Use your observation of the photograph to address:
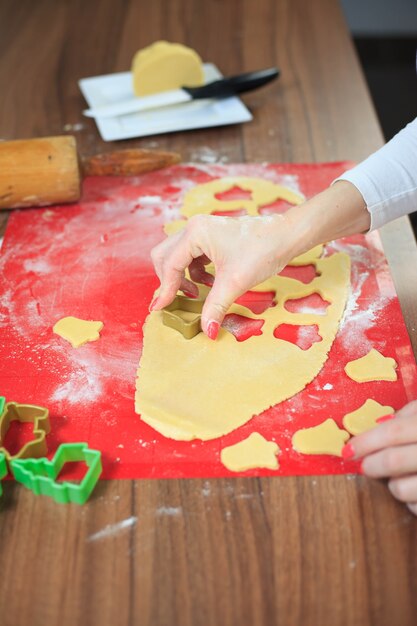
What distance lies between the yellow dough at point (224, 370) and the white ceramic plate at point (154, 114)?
2.01ft

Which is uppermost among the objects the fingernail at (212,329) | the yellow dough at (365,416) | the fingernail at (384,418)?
the fingernail at (212,329)

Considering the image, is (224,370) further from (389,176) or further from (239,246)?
(389,176)

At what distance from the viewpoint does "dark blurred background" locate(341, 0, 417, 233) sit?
326cm

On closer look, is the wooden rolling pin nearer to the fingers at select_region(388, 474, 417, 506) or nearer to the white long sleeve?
the white long sleeve

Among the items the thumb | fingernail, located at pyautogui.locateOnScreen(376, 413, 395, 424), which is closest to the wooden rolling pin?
the thumb

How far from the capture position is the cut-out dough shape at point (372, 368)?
46.4 inches

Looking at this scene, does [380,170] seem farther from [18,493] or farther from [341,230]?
[18,493]

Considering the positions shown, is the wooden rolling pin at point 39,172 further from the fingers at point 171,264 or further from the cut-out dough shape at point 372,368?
the cut-out dough shape at point 372,368

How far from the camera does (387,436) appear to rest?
1.00 meters

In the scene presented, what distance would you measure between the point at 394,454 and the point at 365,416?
0.43 feet

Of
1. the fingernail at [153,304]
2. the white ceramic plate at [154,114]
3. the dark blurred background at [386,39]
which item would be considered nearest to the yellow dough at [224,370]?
the fingernail at [153,304]

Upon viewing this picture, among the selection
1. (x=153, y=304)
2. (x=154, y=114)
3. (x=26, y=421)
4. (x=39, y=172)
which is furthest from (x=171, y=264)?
(x=154, y=114)

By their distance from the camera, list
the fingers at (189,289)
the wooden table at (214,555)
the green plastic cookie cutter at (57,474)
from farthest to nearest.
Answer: the fingers at (189,289), the green plastic cookie cutter at (57,474), the wooden table at (214,555)

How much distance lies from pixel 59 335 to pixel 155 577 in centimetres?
49
